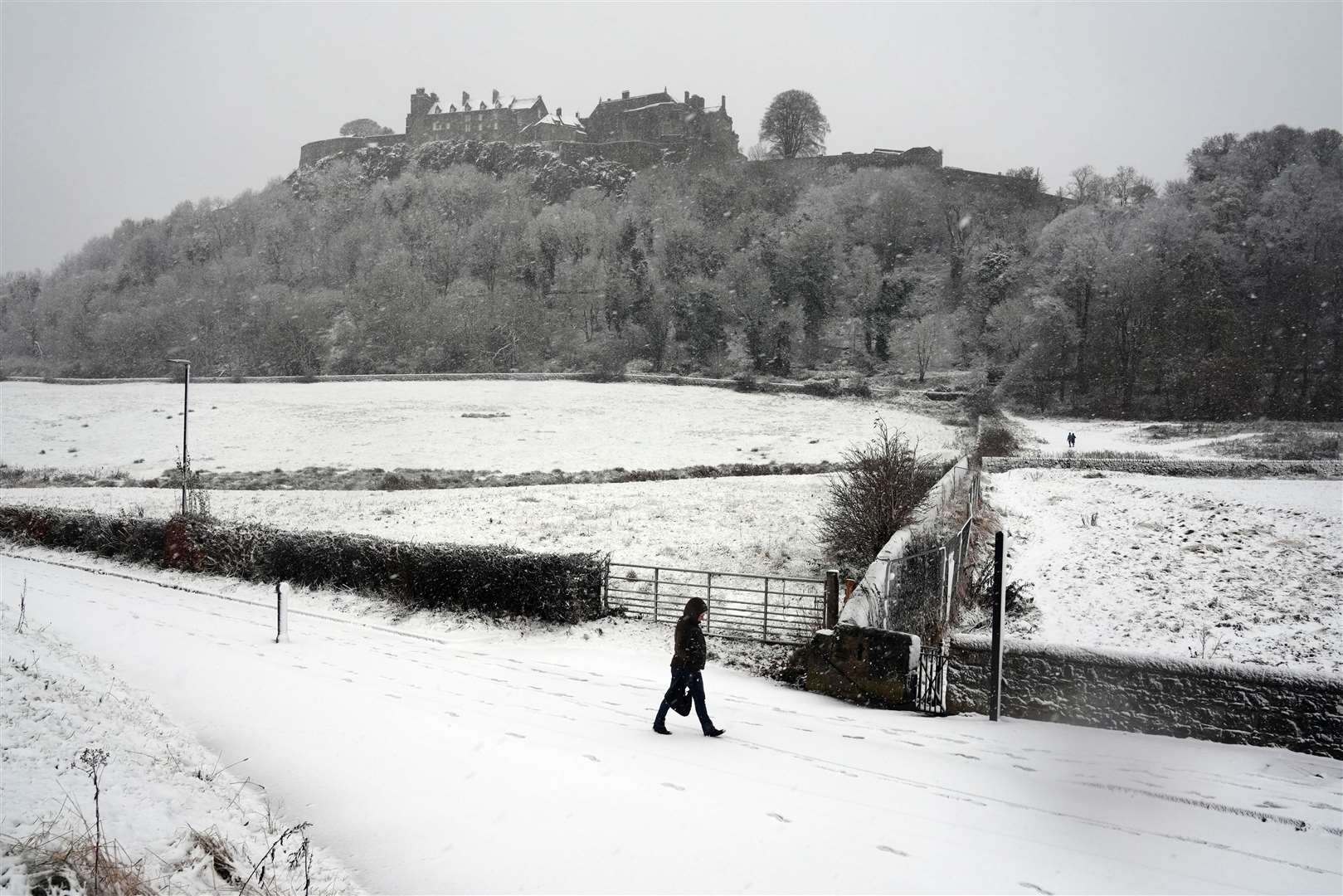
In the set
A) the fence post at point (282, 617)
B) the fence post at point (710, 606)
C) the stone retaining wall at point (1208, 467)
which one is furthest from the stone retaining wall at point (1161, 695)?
the stone retaining wall at point (1208, 467)

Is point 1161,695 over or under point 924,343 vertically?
under

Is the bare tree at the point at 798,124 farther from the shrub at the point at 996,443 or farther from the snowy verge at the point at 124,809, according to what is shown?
the snowy verge at the point at 124,809

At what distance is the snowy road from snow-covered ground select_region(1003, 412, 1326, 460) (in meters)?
28.3

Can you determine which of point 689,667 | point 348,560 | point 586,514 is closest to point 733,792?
point 689,667

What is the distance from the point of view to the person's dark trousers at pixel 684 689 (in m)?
8.48

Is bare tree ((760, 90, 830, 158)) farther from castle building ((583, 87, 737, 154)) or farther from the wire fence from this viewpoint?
the wire fence

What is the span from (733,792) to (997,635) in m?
4.02

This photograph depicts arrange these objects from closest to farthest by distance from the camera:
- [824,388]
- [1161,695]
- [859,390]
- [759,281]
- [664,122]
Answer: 1. [1161,695]
2. [859,390]
3. [824,388]
4. [759,281]
5. [664,122]

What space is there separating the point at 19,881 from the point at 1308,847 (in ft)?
27.7

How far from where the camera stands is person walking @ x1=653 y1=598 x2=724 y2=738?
8.51m

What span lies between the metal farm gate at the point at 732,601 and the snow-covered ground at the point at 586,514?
108cm

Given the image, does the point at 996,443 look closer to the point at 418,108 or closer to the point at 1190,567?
the point at 1190,567

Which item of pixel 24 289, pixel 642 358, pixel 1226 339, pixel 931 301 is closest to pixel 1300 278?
pixel 1226 339

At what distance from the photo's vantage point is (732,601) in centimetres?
1502
